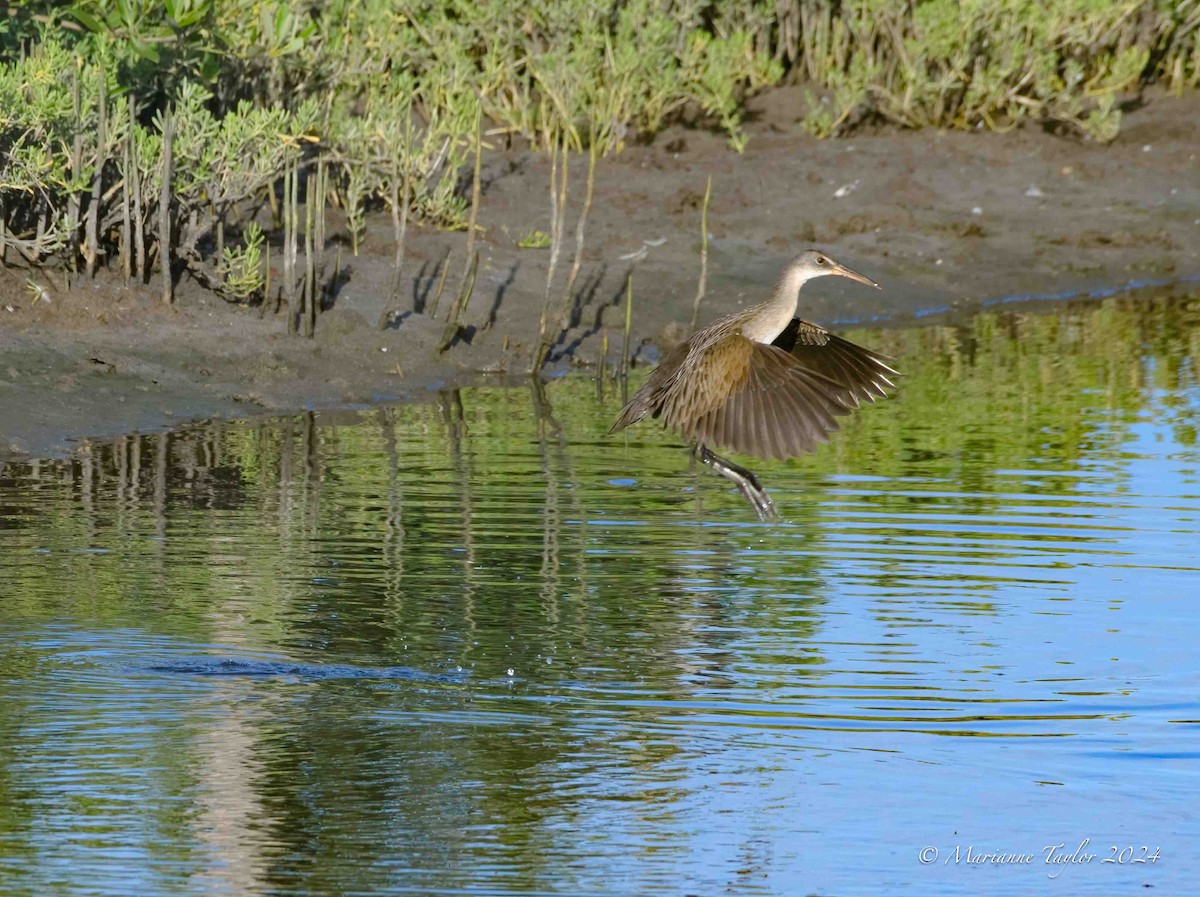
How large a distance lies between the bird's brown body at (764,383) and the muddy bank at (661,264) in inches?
152

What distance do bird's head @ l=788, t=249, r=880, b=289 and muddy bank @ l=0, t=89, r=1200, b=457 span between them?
12.8ft

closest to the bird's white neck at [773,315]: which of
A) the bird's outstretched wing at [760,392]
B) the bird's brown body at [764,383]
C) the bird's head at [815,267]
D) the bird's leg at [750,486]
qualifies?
the bird's brown body at [764,383]

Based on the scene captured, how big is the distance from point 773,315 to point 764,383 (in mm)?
710

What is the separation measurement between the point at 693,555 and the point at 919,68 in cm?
1155

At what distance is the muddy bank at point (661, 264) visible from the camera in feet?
40.5

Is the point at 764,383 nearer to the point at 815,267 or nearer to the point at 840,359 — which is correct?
the point at 840,359

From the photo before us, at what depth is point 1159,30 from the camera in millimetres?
21141

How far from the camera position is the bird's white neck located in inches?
358

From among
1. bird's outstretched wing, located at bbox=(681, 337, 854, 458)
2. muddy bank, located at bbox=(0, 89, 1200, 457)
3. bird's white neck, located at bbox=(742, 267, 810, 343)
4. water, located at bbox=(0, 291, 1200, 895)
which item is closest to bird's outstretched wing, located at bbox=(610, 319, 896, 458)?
bird's outstretched wing, located at bbox=(681, 337, 854, 458)

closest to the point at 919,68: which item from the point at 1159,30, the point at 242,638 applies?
→ the point at 1159,30

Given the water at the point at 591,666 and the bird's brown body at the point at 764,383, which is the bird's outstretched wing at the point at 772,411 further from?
the water at the point at 591,666

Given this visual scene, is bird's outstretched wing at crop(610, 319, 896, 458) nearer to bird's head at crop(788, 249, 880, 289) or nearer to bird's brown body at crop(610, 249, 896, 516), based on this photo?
bird's brown body at crop(610, 249, 896, 516)

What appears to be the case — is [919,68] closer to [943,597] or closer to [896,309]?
[896,309]

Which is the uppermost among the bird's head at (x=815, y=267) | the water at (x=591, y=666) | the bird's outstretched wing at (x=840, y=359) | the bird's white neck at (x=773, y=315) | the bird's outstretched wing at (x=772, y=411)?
the bird's head at (x=815, y=267)
